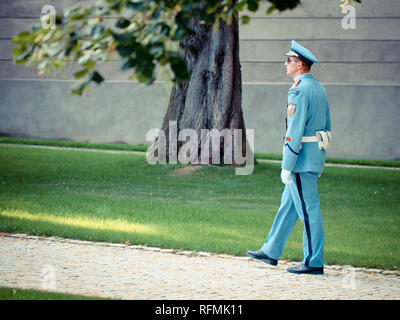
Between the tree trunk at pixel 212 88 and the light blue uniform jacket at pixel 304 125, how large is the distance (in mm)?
7293

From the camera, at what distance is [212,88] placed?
13977mm

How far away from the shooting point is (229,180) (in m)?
13.1

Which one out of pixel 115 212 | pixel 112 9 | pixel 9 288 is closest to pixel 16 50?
pixel 112 9

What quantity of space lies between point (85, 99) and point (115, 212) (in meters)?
11.1

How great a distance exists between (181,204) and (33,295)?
5.60 metres

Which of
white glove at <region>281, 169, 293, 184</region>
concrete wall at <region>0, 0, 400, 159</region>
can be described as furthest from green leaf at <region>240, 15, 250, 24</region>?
concrete wall at <region>0, 0, 400, 159</region>

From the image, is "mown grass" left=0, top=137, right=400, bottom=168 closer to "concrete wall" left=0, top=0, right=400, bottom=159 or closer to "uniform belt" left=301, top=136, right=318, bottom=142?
"concrete wall" left=0, top=0, right=400, bottom=159

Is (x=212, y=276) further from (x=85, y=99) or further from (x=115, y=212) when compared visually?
(x=85, y=99)

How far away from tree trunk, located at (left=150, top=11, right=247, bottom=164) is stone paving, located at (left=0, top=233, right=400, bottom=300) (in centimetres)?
657

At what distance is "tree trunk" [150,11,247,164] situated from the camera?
45.6 ft

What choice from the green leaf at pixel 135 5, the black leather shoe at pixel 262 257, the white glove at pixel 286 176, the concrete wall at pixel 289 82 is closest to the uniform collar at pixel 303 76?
the white glove at pixel 286 176

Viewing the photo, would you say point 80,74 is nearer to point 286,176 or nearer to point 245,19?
point 245,19

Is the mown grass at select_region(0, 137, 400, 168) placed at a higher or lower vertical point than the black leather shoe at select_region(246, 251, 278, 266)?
higher

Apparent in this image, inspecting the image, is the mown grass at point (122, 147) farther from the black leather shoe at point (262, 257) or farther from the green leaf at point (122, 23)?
the green leaf at point (122, 23)
